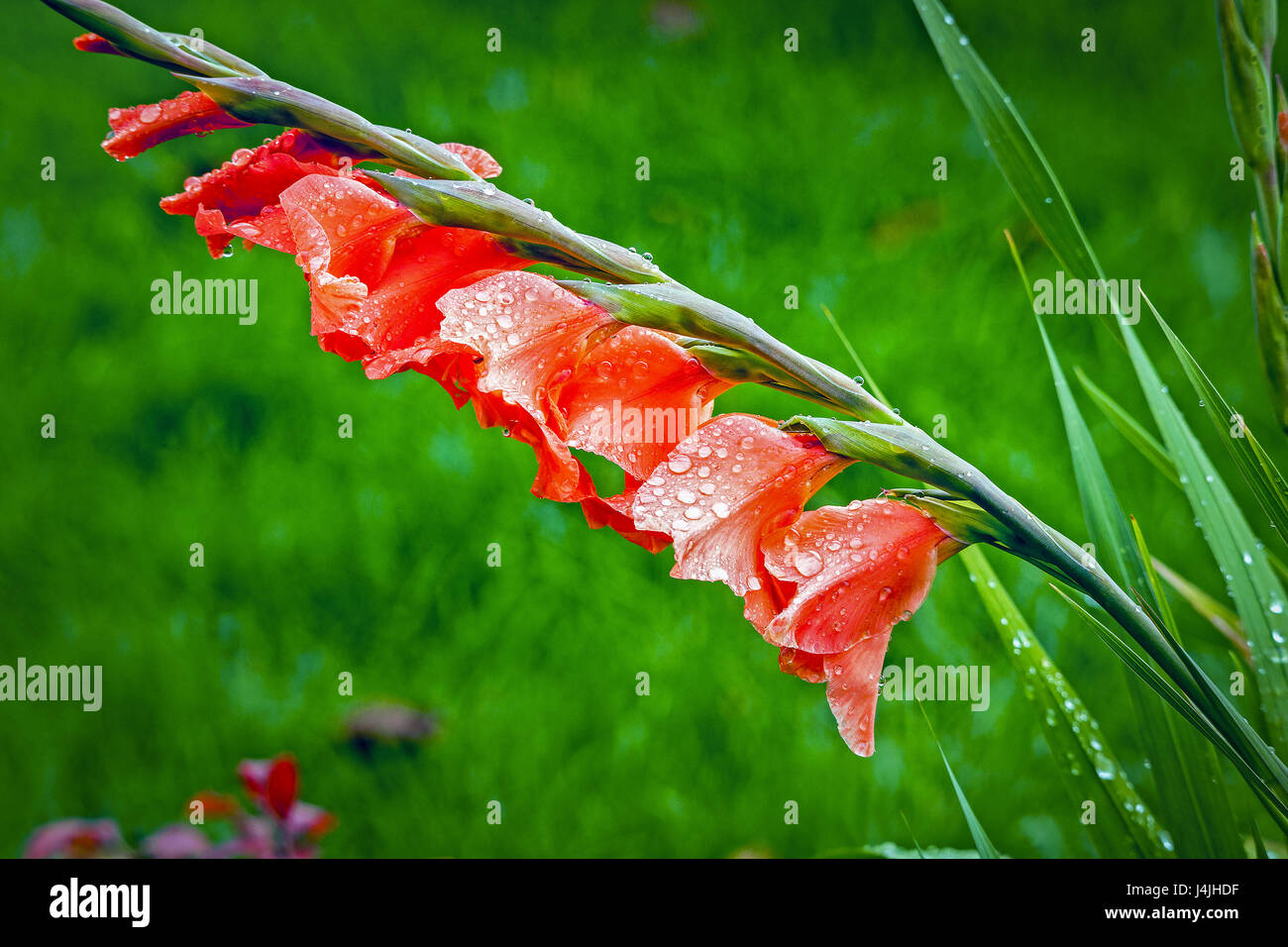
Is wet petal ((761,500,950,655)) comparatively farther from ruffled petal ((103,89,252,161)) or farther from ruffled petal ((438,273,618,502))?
ruffled petal ((103,89,252,161))

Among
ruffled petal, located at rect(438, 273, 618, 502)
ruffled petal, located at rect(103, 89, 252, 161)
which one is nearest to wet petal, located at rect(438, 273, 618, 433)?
ruffled petal, located at rect(438, 273, 618, 502)

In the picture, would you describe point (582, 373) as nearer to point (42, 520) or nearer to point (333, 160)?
point (333, 160)

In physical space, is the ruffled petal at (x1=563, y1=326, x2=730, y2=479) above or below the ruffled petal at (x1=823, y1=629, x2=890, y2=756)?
above

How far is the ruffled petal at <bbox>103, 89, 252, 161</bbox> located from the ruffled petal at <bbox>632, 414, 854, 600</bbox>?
0.19 metres

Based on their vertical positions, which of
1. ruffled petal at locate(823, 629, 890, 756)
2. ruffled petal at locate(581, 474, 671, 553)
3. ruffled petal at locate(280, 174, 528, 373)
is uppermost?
ruffled petal at locate(280, 174, 528, 373)

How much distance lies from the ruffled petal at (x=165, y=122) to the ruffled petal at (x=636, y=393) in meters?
0.15

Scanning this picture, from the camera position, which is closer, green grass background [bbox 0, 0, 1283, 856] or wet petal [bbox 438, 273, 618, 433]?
wet petal [bbox 438, 273, 618, 433]

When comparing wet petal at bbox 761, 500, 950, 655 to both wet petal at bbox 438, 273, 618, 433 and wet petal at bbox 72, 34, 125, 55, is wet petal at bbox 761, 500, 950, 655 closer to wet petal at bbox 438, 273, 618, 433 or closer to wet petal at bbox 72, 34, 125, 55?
wet petal at bbox 438, 273, 618, 433

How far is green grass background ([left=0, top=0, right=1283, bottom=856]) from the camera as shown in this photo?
88 cm

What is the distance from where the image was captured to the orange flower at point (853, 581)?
0.28 m

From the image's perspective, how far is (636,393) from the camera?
0.29 m

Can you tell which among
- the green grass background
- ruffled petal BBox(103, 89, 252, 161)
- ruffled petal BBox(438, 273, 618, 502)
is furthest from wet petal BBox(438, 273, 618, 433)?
the green grass background

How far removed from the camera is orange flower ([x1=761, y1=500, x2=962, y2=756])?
28 cm
